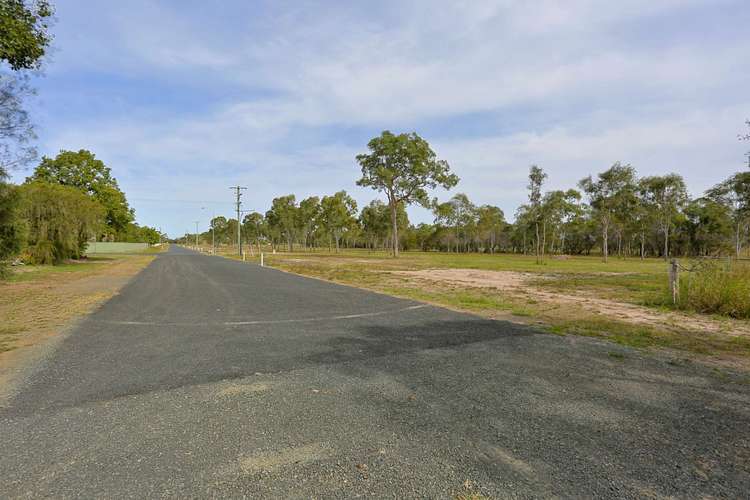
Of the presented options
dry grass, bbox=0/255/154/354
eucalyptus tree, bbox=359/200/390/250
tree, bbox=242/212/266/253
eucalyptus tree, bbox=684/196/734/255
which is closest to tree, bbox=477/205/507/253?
eucalyptus tree, bbox=359/200/390/250

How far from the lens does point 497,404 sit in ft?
11.1

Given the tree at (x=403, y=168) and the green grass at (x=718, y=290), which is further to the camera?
the tree at (x=403, y=168)

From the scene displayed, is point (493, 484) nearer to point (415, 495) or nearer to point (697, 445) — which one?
point (415, 495)

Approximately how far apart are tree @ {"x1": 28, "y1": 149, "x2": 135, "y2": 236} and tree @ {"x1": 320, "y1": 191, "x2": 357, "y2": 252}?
27.5 m

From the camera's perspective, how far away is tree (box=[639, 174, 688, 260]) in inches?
1654

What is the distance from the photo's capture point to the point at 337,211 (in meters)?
57.7

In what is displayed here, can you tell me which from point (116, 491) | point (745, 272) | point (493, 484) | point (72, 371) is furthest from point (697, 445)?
point (745, 272)

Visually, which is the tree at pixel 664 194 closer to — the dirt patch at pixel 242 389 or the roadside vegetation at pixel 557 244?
the roadside vegetation at pixel 557 244

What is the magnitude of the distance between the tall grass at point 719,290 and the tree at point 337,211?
50813 millimetres

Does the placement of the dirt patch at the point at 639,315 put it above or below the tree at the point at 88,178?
below

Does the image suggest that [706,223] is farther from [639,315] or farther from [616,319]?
[616,319]

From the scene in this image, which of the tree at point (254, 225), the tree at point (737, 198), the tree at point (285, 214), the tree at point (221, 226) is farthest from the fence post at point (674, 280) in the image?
the tree at point (221, 226)

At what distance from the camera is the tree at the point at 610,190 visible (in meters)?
37.8

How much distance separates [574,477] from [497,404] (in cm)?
107
